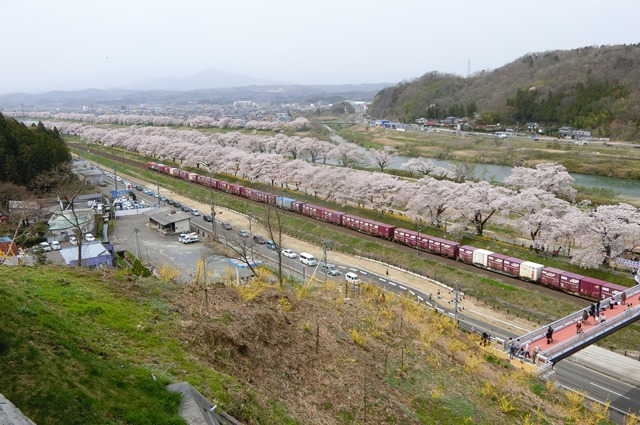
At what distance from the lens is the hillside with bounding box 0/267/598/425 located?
7164 mm

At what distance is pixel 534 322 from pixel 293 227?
2373 centimetres

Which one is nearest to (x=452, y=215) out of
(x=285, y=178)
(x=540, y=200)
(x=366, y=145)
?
(x=540, y=200)

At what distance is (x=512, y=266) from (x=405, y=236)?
890 cm

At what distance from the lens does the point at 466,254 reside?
1255 inches

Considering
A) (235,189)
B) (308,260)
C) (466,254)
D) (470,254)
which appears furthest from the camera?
(235,189)

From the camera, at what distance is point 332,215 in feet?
139

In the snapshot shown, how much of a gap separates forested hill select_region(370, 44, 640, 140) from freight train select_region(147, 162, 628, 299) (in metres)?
59.3

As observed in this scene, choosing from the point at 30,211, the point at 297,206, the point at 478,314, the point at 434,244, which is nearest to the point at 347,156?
the point at 297,206

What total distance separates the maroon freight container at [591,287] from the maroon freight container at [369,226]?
48.3 feet

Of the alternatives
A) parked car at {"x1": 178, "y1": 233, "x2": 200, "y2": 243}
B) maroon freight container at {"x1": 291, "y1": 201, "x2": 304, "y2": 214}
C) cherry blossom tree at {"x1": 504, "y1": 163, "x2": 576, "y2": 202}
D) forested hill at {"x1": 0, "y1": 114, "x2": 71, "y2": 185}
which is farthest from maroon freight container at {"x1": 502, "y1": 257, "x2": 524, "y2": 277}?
forested hill at {"x1": 0, "y1": 114, "x2": 71, "y2": 185}

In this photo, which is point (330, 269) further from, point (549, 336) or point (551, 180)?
point (551, 180)

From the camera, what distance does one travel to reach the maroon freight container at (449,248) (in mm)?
32688

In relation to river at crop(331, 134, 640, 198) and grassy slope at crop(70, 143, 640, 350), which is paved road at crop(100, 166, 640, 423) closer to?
grassy slope at crop(70, 143, 640, 350)

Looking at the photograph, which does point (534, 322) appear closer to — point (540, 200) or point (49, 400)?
point (540, 200)
